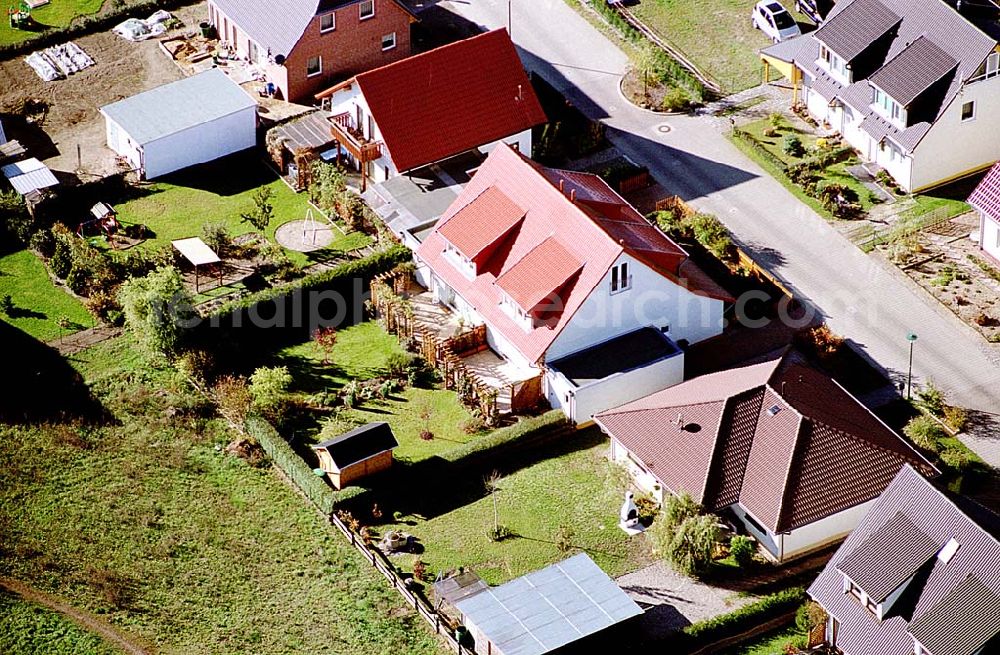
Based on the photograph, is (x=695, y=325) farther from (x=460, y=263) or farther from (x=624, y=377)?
(x=460, y=263)

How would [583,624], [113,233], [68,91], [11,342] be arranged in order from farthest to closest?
[68,91] → [113,233] → [11,342] → [583,624]

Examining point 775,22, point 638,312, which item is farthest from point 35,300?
point 775,22

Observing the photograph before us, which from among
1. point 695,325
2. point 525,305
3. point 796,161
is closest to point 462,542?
point 525,305

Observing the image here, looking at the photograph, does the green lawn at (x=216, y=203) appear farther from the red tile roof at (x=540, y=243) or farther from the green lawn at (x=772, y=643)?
the green lawn at (x=772, y=643)

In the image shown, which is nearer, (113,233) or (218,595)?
(218,595)

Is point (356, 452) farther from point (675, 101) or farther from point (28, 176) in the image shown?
point (675, 101)

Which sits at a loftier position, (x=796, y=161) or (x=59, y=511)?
(x=796, y=161)

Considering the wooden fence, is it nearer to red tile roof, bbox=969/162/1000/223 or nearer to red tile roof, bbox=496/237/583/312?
red tile roof, bbox=496/237/583/312

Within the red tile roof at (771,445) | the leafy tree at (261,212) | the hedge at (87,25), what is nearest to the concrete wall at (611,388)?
the red tile roof at (771,445)
